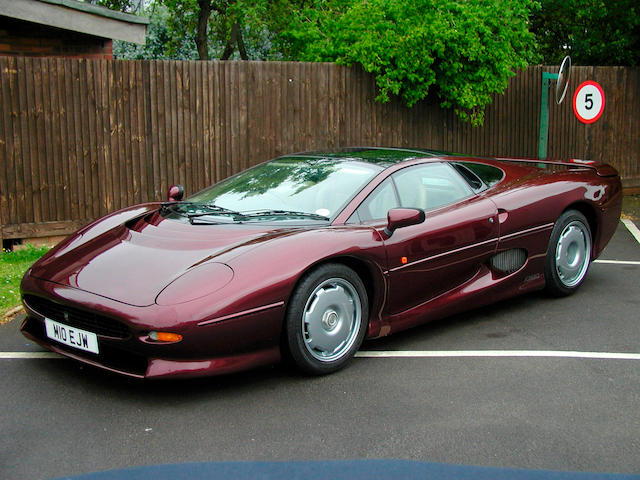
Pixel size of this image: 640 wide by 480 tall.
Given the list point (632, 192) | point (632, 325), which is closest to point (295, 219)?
point (632, 325)

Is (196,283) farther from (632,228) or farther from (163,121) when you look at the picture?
(632,228)

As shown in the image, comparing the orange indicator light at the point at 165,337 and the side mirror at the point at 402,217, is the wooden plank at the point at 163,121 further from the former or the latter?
the orange indicator light at the point at 165,337

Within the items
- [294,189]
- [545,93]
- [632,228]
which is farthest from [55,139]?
[632,228]

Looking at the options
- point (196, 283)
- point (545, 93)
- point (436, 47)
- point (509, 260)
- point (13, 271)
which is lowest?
point (13, 271)

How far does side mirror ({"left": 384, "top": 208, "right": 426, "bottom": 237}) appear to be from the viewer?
4996mm

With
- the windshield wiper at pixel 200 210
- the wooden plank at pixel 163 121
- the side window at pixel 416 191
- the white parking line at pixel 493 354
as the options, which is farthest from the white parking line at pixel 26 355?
the wooden plank at pixel 163 121

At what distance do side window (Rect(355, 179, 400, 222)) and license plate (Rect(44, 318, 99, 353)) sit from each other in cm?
184

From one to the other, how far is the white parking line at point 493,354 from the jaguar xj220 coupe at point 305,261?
0.18 meters

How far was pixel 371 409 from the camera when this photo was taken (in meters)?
4.24

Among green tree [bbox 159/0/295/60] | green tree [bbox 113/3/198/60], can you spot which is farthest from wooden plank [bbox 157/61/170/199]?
green tree [bbox 113/3/198/60]

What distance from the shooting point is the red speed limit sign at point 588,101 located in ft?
35.7

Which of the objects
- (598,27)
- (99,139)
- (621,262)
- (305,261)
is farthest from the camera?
(598,27)

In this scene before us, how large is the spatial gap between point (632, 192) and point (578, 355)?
405 inches

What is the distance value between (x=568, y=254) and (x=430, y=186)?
158cm
